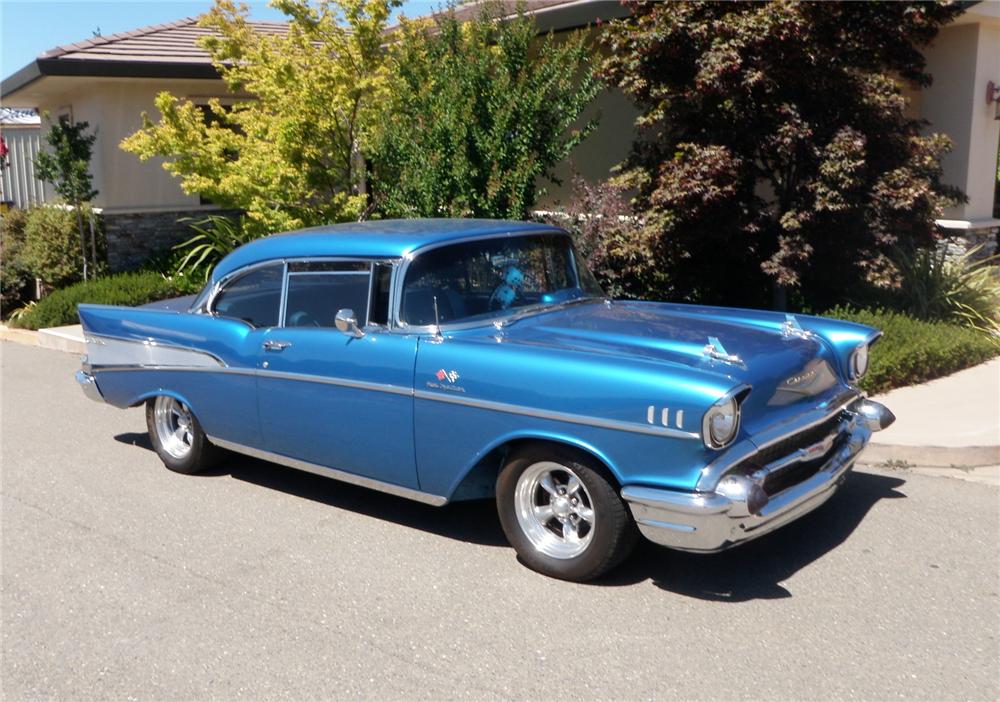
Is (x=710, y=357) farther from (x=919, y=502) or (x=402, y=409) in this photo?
(x=919, y=502)

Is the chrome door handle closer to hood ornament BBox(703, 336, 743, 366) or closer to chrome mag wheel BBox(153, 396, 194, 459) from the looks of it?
chrome mag wheel BBox(153, 396, 194, 459)

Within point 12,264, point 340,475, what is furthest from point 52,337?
point 340,475

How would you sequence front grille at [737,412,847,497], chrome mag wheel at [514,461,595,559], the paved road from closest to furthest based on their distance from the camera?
the paved road, front grille at [737,412,847,497], chrome mag wheel at [514,461,595,559]

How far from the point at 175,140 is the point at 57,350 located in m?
3.18

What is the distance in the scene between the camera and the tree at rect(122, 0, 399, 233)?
10844 millimetres

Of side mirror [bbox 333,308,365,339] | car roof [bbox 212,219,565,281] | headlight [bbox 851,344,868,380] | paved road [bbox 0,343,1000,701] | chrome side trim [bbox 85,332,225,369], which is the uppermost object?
car roof [bbox 212,219,565,281]

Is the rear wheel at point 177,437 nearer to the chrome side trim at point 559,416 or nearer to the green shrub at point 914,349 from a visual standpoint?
the chrome side trim at point 559,416

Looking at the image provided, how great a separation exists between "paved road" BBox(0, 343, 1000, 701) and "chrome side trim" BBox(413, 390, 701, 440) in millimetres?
832

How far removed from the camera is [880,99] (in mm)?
8336

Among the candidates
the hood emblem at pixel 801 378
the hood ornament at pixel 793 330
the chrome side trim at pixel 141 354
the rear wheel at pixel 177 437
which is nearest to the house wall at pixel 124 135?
the chrome side trim at pixel 141 354

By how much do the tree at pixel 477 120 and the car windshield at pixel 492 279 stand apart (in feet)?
10.8

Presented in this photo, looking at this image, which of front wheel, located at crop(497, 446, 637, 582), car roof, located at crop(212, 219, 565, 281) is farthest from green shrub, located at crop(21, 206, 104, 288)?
front wheel, located at crop(497, 446, 637, 582)

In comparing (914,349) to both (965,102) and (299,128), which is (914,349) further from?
(299,128)

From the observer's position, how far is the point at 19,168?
21.4 metres
